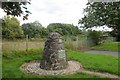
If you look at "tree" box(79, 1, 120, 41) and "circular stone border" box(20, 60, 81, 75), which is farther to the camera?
"tree" box(79, 1, 120, 41)

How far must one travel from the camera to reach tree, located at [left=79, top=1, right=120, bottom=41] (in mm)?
18900

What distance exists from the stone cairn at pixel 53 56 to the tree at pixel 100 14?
989 centimetres

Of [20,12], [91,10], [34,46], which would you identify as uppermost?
[91,10]

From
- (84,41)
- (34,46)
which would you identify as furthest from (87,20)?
(34,46)

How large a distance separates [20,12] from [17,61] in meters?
5.09

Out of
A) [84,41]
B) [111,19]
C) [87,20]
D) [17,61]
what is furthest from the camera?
[84,41]

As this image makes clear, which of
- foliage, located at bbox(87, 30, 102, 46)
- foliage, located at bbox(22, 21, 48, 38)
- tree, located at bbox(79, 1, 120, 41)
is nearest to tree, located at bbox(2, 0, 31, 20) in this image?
tree, located at bbox(79, 1, 120, 41)

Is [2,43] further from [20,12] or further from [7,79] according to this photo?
[20,12]

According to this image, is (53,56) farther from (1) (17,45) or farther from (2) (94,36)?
(2) (94,36)

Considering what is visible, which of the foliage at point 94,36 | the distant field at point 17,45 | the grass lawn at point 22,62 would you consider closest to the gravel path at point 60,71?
the grass lawn at point 22,62

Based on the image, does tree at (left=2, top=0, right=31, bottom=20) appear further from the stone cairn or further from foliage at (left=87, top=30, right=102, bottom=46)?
foliage at (left=87, top=30, right=102, bottom=46)

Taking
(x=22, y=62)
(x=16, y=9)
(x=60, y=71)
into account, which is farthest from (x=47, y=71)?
(x=16, y=9)

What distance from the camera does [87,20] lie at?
2264 centimetres

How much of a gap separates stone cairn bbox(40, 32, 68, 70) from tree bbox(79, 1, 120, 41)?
9.89 m
